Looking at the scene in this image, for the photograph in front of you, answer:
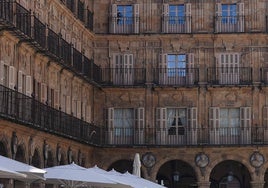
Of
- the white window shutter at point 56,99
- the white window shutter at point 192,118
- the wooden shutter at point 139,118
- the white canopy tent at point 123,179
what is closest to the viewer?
the white canopy tent at point 123,179

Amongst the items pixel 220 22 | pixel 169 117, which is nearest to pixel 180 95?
pixel 169 117

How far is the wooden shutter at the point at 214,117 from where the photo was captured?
5379 cm

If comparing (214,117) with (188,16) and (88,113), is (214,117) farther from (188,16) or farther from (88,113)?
(88,113)

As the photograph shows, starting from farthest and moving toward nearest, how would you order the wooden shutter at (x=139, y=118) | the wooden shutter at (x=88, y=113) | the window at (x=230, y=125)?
the wooden shutter at (x=139, y=118) → the window at (x=230, y=125) → the wooden shutter at (x=88, y=113)

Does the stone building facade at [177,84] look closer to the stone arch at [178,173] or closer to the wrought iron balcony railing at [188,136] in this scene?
the wrought iron balcony railing at [188,136]

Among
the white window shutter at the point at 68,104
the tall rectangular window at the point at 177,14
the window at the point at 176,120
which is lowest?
the window at the point at 176,120

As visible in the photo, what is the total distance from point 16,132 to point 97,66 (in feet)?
57.1

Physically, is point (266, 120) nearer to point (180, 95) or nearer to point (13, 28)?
point (180, 95)

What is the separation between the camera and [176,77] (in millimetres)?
54188

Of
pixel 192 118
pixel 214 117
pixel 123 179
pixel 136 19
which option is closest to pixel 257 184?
pixel 214 117

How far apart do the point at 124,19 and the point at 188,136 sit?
8199mm

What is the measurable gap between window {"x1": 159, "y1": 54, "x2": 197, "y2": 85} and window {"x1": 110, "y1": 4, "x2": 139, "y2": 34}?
2609 mm

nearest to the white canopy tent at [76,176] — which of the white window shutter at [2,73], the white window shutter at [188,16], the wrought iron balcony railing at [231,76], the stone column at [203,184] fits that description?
the white window shutter at [2,73]

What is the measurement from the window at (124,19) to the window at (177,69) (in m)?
2.61
